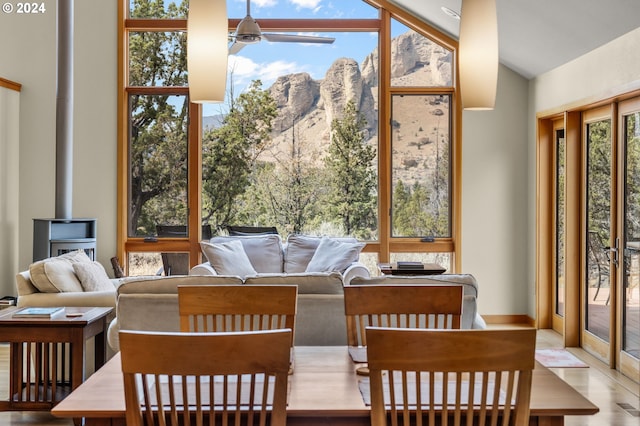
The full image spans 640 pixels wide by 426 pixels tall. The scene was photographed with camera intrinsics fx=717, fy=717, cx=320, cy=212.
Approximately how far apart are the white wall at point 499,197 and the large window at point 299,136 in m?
0.19

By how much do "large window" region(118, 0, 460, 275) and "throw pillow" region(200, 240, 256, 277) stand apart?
100 cm

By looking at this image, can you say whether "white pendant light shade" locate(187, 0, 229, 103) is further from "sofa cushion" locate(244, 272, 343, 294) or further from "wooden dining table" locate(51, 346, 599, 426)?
"sofa cushion" locate(244, 272, 343, 294)

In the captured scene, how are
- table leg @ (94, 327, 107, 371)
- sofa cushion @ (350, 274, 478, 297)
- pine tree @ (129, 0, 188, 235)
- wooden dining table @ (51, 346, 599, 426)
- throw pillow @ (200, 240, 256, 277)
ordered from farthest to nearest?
pine tree @ (129, 0, 188, 235) → throw pillow @ (200, 240, 256, 277) → table leg @ (94, 327, 107, 371) → sofa cushion @ (350, 274, 478, 297) → wooden dining table @ (51, 346, 599, 426)

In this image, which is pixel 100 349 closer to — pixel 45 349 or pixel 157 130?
pixel 45 349

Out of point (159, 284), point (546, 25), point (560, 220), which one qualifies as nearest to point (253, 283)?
point (159, 284)

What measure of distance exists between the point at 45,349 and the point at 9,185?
385 centimetres

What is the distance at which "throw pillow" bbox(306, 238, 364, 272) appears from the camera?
6920mm

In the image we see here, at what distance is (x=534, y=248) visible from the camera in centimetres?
743

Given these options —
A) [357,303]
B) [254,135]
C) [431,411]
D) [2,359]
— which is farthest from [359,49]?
[431,411]

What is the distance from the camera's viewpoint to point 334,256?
276 inches

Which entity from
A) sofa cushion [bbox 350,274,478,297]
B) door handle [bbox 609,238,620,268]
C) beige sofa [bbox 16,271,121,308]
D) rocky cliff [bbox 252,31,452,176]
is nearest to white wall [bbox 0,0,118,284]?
rocky cliff [bbox 252,31,452,176]

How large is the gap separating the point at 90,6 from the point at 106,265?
9.22ft

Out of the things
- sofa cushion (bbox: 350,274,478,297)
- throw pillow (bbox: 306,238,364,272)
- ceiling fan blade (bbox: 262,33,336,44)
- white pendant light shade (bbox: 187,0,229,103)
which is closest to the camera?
white pendant light shade (bbox: 187,0,229,103)

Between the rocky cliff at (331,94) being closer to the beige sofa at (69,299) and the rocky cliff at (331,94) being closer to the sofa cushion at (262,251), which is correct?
the sofa cushion at (262,251)
